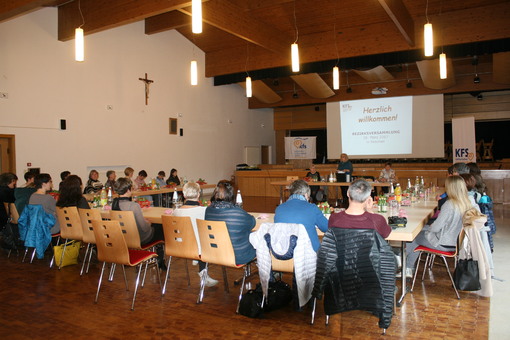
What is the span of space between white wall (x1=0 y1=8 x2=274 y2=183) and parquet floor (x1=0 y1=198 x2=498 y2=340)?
535cm

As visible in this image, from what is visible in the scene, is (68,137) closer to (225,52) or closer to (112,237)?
(225,52)

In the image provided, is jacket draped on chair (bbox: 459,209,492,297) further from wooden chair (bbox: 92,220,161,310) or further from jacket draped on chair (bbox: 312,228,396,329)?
wooden chair (bbox: 92,220,161,310)

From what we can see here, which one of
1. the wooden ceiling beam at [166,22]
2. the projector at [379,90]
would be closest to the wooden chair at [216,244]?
the wooden ceiling beam at [166,22]

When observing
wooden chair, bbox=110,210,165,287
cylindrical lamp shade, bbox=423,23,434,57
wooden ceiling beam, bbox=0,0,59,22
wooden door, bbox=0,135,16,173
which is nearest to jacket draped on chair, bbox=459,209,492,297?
cylindrical lamp shade, bbox=423,23,434,57

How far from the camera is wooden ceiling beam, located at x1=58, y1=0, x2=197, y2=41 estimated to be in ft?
24.0

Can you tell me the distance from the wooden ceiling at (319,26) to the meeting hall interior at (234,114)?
35 millimetres

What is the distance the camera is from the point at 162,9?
23.8 ft

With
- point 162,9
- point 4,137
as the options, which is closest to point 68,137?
point 4,137

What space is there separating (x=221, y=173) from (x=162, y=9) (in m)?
7.84

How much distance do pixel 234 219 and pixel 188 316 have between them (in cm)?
90

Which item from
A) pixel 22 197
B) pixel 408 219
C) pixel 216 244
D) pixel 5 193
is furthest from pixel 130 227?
pixel 5 193

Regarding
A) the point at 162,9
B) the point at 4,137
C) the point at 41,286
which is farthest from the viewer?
the point at 4,137

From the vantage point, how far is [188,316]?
3520 millimetres

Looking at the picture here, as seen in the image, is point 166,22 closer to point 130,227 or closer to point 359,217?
point 130,227
